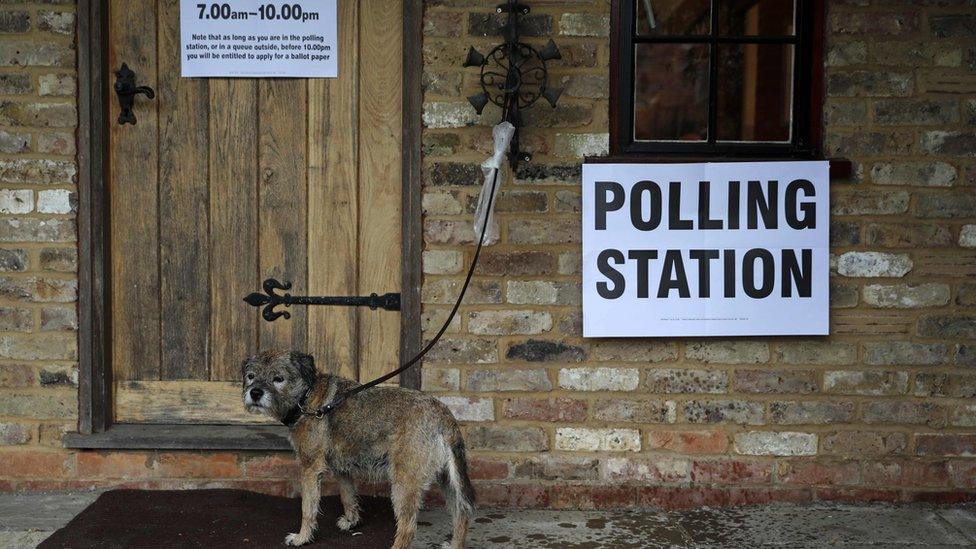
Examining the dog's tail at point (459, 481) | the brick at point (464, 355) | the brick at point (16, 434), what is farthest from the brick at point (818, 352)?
the brick at point (16, 434)

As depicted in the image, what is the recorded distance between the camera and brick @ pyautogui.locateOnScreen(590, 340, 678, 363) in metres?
4.39

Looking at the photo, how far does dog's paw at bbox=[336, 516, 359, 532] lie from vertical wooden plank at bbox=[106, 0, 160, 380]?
4.17 ft

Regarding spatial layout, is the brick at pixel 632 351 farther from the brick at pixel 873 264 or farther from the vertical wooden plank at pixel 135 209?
the vertical wooden plank at pixel 135 209

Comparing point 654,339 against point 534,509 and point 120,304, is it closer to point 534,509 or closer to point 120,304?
point 534,509

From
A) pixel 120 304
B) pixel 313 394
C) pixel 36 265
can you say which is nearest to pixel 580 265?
pixel 313 394

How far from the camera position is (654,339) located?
438 centimetres

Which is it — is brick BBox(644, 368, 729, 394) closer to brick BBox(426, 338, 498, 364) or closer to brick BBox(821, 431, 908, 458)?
brick BBox(821, 431, 908, 458)

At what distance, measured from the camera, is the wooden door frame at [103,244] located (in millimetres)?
4340

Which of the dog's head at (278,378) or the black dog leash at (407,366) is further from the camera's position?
the black dog leash at (407,366)

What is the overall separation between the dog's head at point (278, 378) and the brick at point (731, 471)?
6.34ft

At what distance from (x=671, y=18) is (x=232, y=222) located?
93.4 inches

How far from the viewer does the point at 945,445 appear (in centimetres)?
441

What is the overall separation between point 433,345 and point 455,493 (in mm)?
847

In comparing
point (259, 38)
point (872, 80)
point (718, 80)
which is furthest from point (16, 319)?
point (872, 80)
